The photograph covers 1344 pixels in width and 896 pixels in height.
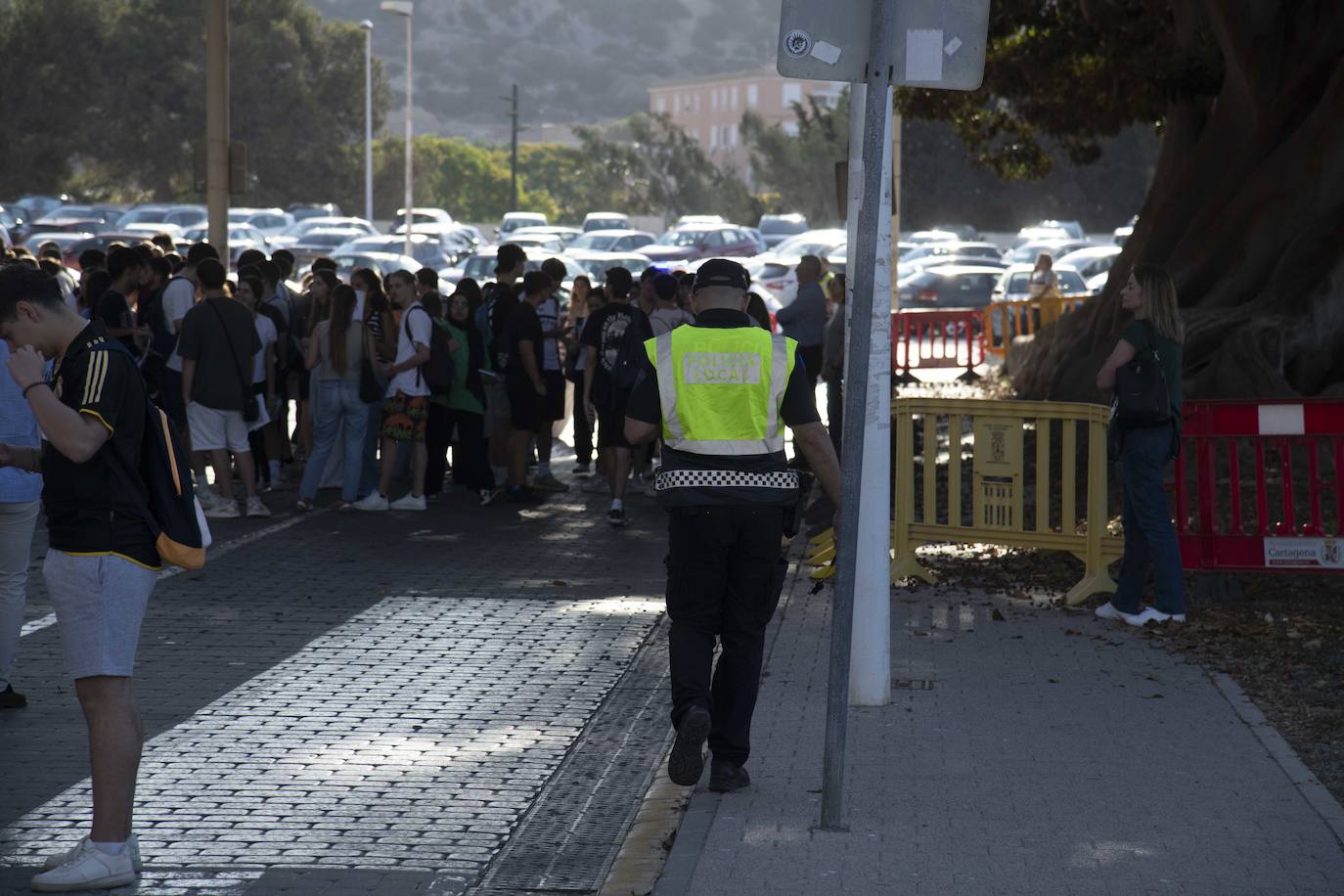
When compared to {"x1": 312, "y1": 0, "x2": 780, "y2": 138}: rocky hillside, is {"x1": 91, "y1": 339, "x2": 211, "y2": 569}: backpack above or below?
below

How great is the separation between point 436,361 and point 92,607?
8.15 meters

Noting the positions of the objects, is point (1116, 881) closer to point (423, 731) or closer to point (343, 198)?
point (423, 731)

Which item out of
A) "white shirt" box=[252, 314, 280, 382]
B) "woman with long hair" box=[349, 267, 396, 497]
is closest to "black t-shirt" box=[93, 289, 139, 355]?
"white shirt" box=[252, 314, 280, 382]

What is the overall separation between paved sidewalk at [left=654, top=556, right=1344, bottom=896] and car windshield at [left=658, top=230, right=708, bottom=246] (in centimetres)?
4371

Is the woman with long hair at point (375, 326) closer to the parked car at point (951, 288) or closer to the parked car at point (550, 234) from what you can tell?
the parked car at point (951, 288)

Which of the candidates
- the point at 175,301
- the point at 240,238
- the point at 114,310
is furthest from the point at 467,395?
the point at 240,238

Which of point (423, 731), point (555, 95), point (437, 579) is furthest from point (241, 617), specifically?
point (555, 95)

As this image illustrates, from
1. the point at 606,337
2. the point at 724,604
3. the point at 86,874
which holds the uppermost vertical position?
the point at 606,337

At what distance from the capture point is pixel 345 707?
7.73 meters

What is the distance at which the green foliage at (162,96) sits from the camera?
68.5 meters

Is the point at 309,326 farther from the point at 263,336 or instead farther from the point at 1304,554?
the point at 1304,554

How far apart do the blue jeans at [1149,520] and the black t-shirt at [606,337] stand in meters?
4.83

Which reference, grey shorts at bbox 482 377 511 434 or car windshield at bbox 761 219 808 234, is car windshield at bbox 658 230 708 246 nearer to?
car windshield at bbox 761 219 808 234

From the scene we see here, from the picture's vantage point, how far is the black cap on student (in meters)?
6.38
